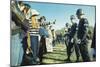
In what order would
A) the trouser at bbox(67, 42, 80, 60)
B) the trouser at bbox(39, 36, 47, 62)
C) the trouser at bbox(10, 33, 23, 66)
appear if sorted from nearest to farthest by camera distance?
1. the trouser at bbox(10, 33, 23, 66)
2. the trouser at bbox(39, 36, 47, 62)
3. the trouser at bbox(67, 42, 80, 60)

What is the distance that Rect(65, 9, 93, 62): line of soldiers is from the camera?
86.7 inches

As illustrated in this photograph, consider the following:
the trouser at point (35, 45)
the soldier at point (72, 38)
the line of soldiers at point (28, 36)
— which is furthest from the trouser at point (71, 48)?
the trouser at point (35, 45)

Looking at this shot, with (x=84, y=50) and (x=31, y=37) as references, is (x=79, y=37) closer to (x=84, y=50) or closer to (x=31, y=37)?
(x=84, y=50)

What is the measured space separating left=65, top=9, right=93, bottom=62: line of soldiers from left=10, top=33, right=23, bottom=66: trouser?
0.49 meters

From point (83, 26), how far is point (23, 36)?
0.66 meters

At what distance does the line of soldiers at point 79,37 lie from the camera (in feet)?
7.23

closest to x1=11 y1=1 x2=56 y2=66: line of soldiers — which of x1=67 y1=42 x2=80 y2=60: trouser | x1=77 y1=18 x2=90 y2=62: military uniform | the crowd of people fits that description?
the crowd of people

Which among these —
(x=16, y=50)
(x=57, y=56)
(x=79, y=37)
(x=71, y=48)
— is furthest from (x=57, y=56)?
(x=16, y=50)

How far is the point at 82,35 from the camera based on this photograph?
2.26 metres

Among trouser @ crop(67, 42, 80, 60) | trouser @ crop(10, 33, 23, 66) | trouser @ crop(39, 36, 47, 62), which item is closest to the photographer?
trouser @ crop(10, 33, 23, 66)

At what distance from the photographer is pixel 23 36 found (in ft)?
6.66

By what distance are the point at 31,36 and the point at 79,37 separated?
1.71 feet

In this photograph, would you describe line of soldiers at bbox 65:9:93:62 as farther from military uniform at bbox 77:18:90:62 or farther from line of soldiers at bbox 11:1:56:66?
line of soldiers at bbox 11:1:56:66

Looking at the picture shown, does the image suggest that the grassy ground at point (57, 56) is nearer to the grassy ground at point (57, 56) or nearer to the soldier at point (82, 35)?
the grassy ground at point (57, 56)
